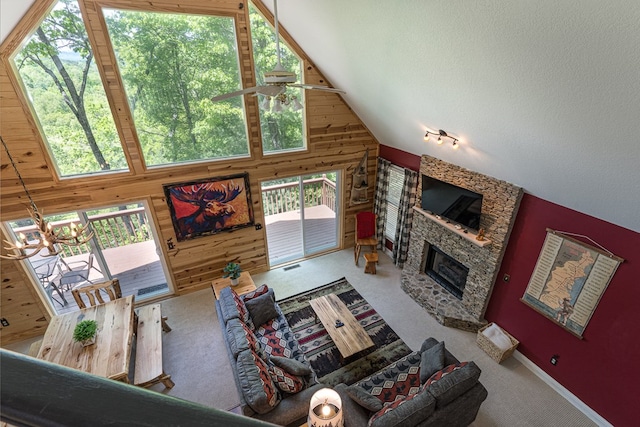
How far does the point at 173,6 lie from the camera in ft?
13.9

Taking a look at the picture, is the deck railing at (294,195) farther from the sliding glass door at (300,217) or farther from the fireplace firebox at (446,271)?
the fireplace firebox at (446,271)

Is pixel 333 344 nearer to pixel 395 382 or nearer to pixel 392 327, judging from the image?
pixel 392 327

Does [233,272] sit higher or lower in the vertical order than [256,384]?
lower

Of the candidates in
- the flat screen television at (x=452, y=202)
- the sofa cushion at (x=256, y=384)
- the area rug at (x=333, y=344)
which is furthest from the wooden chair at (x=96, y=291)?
the flat screen television at (x=452, y=202)

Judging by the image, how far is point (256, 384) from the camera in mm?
3018

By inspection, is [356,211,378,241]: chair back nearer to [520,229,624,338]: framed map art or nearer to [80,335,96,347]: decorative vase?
[520,229,624,338]: framed map art

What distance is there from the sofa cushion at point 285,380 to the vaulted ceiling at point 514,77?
3.42 m

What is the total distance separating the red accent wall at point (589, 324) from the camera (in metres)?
3.20

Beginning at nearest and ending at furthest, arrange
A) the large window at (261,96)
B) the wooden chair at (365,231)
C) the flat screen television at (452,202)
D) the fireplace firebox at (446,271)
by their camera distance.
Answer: the flat screen television at (452,202) → the large window at (261,96) → the fireplace firebox at (446,271) → the wooden chair at (365,231)

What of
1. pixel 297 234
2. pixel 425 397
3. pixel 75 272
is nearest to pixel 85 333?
pixel 75 272

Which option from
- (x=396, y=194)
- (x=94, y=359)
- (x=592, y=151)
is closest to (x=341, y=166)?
(x=396, y=194)

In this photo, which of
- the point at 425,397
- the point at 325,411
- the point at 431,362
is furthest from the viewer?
the point at 431,362

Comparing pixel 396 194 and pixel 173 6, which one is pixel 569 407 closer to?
pixel 396 194

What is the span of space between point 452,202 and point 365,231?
204 centimetres
